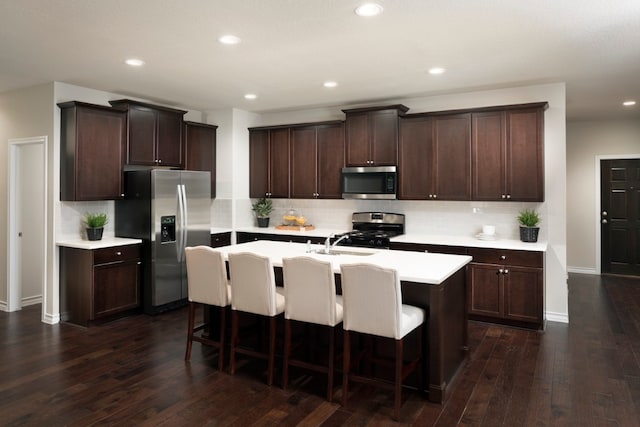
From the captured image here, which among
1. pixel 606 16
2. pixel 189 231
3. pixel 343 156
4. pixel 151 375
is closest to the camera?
pixel 606 16

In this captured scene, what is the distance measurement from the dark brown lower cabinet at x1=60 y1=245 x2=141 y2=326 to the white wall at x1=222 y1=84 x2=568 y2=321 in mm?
1949

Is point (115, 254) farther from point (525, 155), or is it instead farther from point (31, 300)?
point (525, 155)

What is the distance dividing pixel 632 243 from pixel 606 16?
573 centimetres

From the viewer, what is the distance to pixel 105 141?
523cm

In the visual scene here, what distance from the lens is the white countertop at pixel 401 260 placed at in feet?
10.2

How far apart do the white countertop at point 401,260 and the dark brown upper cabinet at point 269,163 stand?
2.22 meters

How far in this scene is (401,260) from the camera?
3689 millimetres

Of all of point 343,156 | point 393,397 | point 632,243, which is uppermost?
point 343,156

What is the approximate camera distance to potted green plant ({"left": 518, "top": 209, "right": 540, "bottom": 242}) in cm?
502

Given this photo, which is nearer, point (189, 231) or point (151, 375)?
point (151, 375)

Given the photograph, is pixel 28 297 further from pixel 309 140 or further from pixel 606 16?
pixel 606 16

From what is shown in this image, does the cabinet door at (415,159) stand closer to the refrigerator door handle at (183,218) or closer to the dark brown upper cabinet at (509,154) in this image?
the dark brown upper cabinet at (509,154)

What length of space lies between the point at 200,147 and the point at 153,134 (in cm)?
87

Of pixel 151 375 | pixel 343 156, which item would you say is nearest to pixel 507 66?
pixel 343 156
